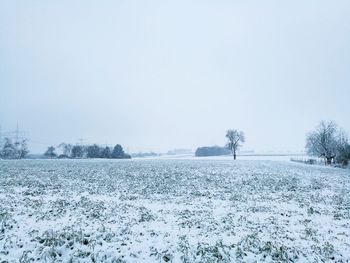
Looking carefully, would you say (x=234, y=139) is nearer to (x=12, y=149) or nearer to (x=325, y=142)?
(x=325, y=142)

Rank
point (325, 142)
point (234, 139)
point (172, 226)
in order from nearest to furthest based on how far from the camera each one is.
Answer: point (172, 226), point (325, 142), point (234, 139)

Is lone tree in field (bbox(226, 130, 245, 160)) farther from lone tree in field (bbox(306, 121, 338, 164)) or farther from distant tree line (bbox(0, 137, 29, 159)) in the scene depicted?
distant tree line (bbox(0, 137, 29, 159))

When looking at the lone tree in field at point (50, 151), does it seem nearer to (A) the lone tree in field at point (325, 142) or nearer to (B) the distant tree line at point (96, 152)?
(B) the distant tree line at point (96, 152)

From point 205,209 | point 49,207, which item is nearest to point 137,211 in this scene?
point 205,209

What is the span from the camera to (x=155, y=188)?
2753 centimetres

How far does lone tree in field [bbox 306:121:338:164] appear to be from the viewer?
9028 centimetres

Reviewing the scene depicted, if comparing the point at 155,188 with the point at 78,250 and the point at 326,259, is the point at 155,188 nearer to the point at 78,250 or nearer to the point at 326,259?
the point at 78,250

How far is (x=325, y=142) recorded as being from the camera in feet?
304

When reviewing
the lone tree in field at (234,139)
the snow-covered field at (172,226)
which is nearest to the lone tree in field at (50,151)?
the lone tree in field at (234,139)

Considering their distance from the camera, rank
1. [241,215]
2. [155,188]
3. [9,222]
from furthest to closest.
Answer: [155,188] → [241,215] → [9,222]

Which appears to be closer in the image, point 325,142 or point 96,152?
point 325,142

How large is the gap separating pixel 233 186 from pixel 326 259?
60.1 feet

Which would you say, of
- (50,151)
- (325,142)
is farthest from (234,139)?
(50,151)

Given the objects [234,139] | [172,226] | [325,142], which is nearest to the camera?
[172,226]
